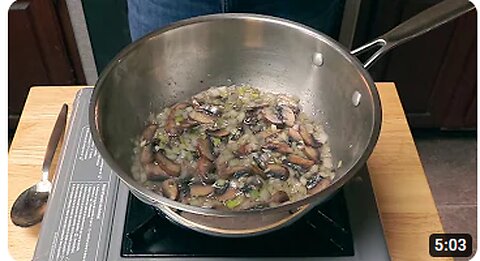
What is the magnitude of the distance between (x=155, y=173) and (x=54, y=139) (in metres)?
0.18

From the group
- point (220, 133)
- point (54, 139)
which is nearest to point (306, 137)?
point (220, 133)

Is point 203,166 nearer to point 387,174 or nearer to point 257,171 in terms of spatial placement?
point 257,171

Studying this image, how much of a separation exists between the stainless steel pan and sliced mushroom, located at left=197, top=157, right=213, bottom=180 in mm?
93

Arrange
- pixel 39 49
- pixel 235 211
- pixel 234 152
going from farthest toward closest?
pixel 39 49
pixel 234 152
pixel 235 211

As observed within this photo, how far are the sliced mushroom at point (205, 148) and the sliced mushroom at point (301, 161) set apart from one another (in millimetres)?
104

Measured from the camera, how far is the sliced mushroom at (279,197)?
0.75 meters

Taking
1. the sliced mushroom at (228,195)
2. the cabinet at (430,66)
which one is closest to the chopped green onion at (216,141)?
the sliced mushroom at (228,195)

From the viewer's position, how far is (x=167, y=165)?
81 centimetres

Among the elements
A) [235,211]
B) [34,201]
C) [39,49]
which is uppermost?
[235,211]

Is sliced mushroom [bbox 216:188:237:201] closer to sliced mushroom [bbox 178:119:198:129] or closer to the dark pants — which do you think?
sliced mushroom [bbox 178:119:198:129]

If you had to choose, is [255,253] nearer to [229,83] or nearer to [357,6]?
[229,83]

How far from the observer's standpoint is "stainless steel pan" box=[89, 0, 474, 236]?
2.51 feet
